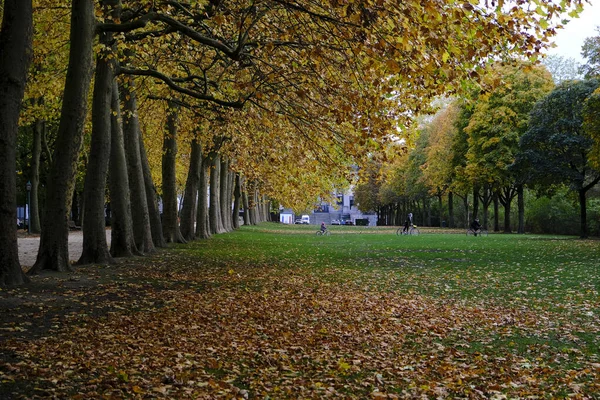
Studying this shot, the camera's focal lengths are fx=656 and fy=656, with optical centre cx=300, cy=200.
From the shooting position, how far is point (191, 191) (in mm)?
32594

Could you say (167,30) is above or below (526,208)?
above

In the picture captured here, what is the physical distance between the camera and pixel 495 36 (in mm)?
10852

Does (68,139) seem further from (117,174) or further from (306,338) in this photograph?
(306,338)

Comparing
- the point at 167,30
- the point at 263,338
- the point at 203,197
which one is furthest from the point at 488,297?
the point at 203,197

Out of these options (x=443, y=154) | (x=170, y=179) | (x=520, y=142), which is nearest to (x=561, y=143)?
(x=520, y=142)

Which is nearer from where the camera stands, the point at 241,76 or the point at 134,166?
the point at 241,76

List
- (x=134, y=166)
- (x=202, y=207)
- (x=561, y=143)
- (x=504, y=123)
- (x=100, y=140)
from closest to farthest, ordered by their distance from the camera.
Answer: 1. (x=100, y=140)
2. (x=134, y=166)
3. (x=202, y=207)
4. (x=561, y=143)
5. (x=504, y=123)

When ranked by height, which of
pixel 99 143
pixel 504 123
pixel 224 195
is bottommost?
pixel 224 195

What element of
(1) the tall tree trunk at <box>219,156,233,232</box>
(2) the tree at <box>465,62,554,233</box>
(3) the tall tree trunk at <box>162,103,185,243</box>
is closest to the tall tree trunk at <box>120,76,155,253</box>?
(3) the tall tree trunk at <box>162,103,185,243</box>

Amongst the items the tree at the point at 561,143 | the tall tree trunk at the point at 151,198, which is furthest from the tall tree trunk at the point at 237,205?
the tall tree trunk at the point at 151,198

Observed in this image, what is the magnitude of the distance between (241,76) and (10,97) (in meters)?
8.98

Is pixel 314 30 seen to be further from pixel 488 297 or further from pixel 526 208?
pixel 526 208

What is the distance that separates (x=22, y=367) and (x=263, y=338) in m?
3.15

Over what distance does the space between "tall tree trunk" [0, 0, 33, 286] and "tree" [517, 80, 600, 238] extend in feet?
118
